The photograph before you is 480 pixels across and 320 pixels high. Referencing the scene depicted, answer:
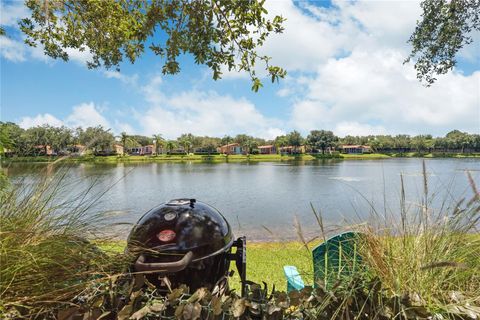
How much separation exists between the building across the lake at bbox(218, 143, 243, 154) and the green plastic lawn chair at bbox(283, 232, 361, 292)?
116868 mm

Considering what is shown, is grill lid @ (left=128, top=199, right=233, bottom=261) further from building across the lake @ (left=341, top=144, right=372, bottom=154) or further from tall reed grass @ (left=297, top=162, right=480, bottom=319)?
building across the lake @ (left=341, top=144, right=372, bottom=154)

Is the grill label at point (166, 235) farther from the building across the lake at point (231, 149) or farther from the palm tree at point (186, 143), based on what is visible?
the building across the lake at point (231, 149)

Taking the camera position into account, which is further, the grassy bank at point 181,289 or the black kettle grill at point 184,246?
the black kettle grill at point 184,246

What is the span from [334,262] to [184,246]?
1158 millimetres

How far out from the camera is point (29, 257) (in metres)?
1.28

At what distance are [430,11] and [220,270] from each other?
32.9ft

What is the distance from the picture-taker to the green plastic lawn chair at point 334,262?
1524mm

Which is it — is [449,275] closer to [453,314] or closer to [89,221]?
[453,314]

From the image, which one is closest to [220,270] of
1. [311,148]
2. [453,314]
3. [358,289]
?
[358,289]

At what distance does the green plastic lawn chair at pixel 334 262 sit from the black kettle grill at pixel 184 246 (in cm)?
45

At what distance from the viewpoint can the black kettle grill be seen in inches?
65.1

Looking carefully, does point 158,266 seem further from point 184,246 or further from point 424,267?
point 424,267

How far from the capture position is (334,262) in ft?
7.28

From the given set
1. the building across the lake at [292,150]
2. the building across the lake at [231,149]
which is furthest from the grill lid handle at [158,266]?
the building across the lake at [292,150]
